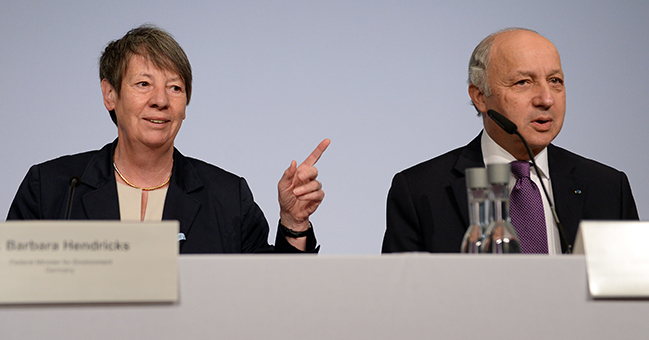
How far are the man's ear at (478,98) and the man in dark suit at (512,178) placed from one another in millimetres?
29

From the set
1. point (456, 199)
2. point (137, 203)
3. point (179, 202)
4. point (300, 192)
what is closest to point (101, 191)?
point (137, 203)

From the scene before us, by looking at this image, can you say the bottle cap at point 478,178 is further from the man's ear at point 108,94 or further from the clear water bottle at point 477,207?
the man's ear at point 108,94

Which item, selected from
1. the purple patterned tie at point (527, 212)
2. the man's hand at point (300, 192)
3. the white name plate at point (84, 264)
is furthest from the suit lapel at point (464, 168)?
the white name plate at point (84, 264)

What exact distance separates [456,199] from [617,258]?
845 millimetres

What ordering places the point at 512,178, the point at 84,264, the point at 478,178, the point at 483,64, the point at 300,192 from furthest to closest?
the point at 483,64, the point at 512,178, the point at 300,192, the point at 478,178, the point at 84,264

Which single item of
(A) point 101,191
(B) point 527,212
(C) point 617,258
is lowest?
(C) point 617,258

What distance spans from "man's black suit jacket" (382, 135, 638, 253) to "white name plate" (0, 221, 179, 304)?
93 centimetres

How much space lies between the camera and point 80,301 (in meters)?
0.73

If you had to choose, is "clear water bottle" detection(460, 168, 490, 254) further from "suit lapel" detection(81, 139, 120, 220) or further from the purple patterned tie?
"suit lapel" detection(81, 139, 120, 220)

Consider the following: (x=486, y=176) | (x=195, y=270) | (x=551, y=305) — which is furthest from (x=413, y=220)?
(x=195, y=270)

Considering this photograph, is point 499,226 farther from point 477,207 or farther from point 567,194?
point 567,194

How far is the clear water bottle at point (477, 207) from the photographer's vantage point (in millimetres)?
965

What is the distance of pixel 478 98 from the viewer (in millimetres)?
1832

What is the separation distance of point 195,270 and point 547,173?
1.21 metres
